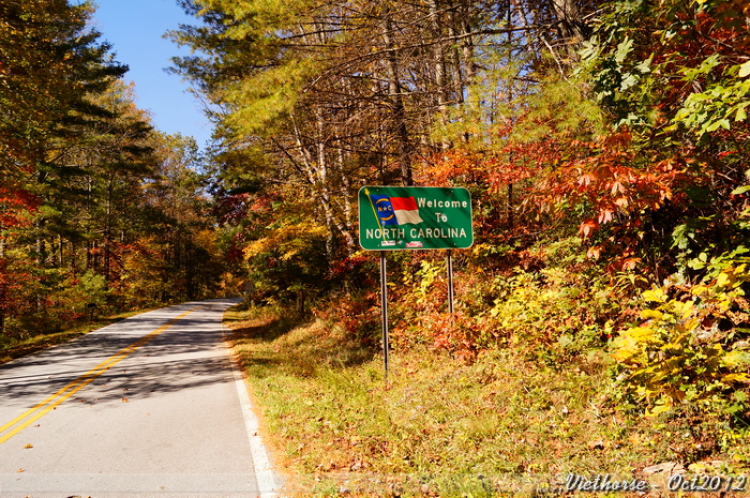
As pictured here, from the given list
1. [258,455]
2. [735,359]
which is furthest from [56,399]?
[735,359]

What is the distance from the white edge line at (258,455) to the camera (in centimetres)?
445

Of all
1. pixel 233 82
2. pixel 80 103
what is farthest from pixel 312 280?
pixel 80 103

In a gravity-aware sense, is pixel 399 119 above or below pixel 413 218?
above

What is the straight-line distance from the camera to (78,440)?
6.06m

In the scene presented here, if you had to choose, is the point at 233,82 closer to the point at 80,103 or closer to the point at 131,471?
the point at 131,471

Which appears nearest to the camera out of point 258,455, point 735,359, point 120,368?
point 735,359

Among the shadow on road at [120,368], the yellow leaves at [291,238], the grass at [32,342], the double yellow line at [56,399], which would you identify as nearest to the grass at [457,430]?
the shadow on road at [120,368]

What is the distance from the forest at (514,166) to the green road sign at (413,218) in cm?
97

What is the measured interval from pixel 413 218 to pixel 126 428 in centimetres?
573

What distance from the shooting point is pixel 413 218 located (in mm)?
8055

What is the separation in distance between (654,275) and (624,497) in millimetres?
3367

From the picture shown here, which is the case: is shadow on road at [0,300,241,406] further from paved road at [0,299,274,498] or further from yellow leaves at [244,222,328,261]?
yellow leaves at [244,222,328,261]

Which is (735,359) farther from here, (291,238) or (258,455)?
(291,238)

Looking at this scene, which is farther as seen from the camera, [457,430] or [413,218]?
[413,218]
